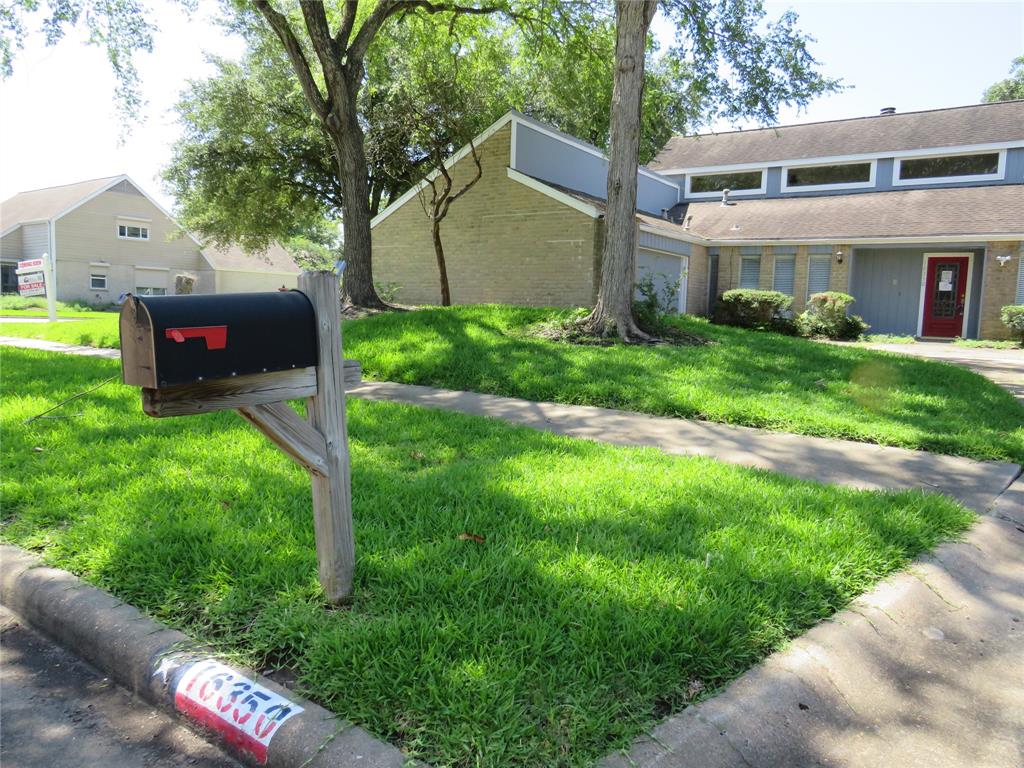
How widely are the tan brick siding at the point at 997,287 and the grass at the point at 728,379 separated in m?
11.8

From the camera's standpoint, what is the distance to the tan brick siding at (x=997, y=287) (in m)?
18.3

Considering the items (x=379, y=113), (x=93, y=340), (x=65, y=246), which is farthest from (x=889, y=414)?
(x=65, y=246)

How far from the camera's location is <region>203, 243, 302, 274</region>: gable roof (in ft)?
128

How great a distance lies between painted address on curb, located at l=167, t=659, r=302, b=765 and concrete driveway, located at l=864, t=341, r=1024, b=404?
828 cm

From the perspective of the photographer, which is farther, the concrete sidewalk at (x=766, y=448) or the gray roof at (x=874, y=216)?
the gray roof at (x=874, y=216)

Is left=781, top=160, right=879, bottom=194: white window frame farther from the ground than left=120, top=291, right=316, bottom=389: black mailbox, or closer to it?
farther from the ground

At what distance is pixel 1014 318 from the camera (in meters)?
17.4

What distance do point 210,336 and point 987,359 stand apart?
50.3 ft

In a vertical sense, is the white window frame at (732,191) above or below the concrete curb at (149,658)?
above

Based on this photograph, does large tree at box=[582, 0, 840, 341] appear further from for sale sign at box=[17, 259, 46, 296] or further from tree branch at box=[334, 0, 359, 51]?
for sale sign at box=[17, 259, 46, 296]

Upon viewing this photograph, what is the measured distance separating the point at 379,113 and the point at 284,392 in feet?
58.6

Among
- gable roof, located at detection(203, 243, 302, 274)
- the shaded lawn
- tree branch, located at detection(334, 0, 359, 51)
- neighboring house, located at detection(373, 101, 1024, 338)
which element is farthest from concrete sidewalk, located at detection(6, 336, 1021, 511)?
gable roof, located at detection(203, 243, 302, 274)

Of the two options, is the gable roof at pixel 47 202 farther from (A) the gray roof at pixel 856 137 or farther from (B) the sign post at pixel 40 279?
(A) the gray roof at pixel 856 137

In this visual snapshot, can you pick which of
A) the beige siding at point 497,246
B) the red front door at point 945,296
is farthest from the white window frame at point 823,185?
the beige siding at point 497,246
